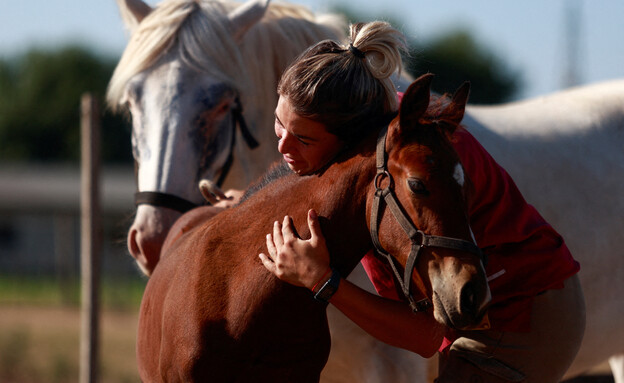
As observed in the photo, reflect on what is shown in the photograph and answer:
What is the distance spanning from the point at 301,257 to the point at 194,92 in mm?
1576

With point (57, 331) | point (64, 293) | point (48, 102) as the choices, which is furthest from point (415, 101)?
point (48, 102)

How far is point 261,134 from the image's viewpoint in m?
3.71

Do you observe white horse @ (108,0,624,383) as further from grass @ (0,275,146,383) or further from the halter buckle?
grass @ (0,275,146,383)

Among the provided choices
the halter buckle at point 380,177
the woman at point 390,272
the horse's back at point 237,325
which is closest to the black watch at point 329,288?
the woman at point 390,272

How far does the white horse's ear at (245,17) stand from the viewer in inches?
146

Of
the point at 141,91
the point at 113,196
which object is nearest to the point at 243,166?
the point at 141,91

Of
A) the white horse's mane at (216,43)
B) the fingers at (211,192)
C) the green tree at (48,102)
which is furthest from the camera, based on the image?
the green tree at (48,102)

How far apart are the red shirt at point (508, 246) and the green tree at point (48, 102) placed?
40.7m

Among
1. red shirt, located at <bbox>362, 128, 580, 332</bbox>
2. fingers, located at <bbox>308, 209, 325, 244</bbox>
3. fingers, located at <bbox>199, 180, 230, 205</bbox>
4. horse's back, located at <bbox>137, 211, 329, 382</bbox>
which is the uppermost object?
fingers, located at <bbox>308, 209, 325, 244</bbox>

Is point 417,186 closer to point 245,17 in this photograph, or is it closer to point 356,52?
point 356,52

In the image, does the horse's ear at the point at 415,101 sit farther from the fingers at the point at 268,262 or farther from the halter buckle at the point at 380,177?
the fingers at the point at 268,262

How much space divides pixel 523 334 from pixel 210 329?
0.96m

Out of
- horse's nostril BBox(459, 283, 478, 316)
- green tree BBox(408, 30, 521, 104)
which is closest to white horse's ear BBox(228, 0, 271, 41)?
horse's nostril BBox(459, 283, 478, 316)

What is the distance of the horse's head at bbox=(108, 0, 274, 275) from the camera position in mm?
3223
